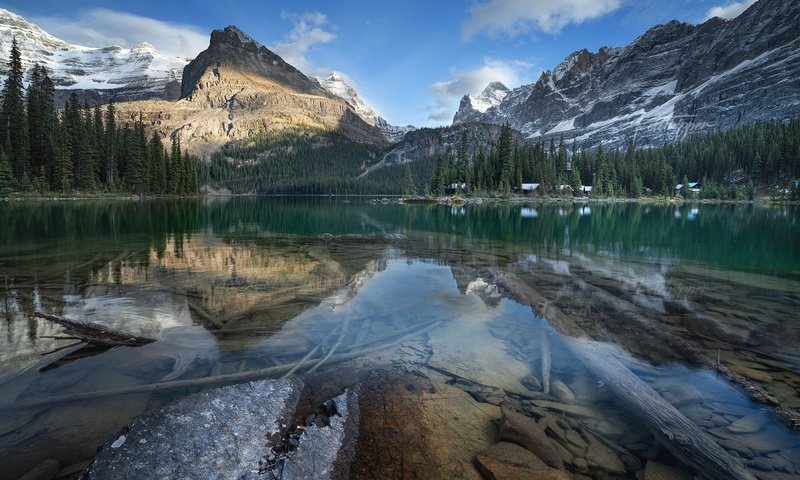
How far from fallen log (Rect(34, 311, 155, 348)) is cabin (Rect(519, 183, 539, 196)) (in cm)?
12948

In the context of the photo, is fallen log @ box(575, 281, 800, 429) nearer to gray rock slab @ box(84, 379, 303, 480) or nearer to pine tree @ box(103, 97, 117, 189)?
gray rock slab @ box(84, 379, 303, 480)

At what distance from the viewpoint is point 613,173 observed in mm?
142000

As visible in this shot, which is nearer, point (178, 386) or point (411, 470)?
point (411, 470)

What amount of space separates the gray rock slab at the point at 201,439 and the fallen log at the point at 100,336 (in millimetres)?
4803

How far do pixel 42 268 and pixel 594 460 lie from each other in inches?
878

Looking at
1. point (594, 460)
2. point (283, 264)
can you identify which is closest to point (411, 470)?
point (594, 460)

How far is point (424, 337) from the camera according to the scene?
36.8 ft

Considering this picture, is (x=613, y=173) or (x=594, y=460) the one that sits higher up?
(x=613, y=173)

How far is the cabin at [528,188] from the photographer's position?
130m

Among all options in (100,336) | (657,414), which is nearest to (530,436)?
(657,414)

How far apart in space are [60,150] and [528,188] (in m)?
117

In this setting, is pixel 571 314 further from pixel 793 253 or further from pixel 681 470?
pixel 793 253

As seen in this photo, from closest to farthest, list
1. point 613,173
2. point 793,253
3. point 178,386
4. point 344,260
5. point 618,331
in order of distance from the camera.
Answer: point 178,386
point 618,331
point 344,260
point 793,253
point 613,173

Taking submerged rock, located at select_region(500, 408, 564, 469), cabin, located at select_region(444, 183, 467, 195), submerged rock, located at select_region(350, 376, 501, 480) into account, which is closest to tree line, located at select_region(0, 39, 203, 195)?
cabin, located at select_region(444, 183, 467, 195)
